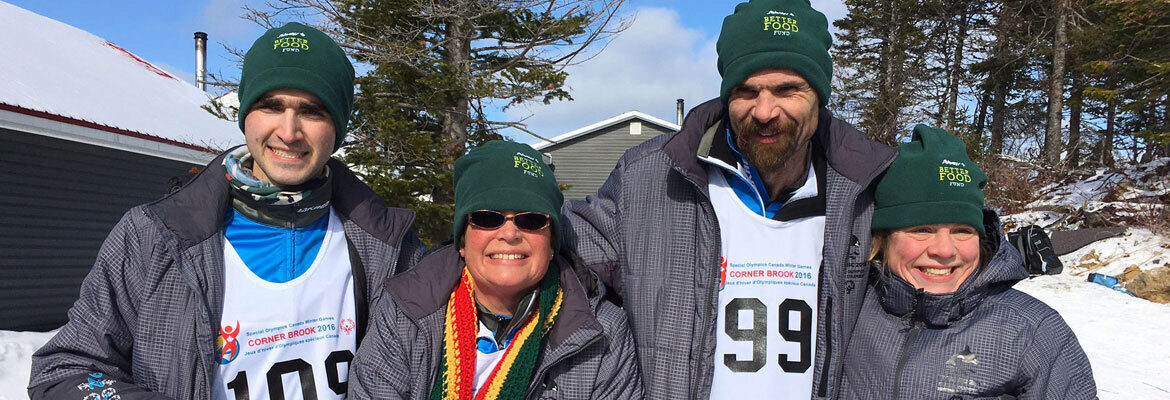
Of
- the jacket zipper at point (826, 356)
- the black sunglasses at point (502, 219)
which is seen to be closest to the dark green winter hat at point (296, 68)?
the black sunglasses at point (502, 219)

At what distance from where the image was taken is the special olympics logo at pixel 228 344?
207cm

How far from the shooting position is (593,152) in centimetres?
2684

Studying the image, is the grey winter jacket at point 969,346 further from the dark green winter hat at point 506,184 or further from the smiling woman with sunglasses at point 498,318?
the dark green winter hat at point 506,184

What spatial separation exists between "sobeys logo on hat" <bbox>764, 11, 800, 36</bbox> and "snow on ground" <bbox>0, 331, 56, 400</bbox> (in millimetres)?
5709

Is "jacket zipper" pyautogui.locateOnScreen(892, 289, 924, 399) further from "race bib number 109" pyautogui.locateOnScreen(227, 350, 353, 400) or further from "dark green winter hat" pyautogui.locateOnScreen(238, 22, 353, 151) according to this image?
"dark green winter hat" pyautogui.locateOnScreen(238, 22, 353, 151)

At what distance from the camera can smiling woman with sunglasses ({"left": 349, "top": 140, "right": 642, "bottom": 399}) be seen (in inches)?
83.7

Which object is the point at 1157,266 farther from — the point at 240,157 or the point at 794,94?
the point at 240,157

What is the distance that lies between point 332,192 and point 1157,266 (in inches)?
483

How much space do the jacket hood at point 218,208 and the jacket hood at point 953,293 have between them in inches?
70.7

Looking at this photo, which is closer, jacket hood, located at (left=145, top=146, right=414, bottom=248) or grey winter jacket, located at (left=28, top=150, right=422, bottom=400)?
grey winter jacket, located at (left=28, top=150, right=422, bottom=400)

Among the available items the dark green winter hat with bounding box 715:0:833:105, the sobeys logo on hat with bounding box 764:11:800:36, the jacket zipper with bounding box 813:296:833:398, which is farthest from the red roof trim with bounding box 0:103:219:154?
the jacket zipper with bounding box 813:296:833:398

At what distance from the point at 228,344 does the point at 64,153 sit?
8.94m

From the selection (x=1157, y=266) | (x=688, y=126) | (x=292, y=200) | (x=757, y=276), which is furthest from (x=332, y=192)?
(x=1157, y=266)

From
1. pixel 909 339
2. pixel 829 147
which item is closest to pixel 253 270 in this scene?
pixel 829 147
